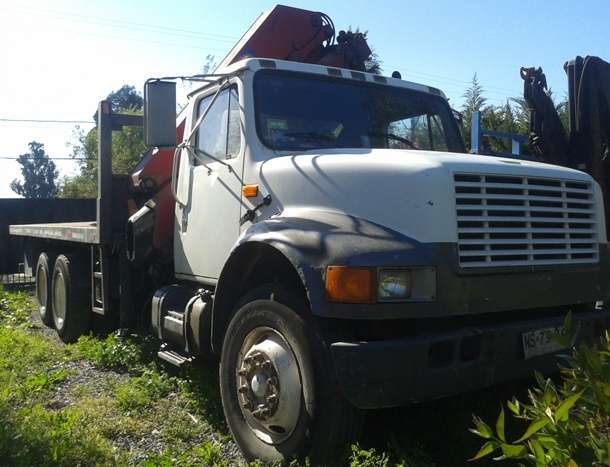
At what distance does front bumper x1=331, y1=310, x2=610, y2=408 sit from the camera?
310 centimetres

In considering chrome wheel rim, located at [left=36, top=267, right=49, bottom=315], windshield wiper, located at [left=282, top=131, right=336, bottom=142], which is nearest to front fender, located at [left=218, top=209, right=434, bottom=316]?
windshield wiper, located at [left=282, top=131, right=336, bottom=142]

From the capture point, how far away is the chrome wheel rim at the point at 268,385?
11.6 ft

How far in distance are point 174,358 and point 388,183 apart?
2441 mm

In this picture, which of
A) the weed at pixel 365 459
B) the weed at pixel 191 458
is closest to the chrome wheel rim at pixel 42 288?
the weed at pixel 191 458

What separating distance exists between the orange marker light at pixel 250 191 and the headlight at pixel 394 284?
1428 mm

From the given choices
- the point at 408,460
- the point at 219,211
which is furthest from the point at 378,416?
the point at 219,211

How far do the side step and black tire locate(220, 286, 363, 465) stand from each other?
3.96ft

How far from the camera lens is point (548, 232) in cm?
380

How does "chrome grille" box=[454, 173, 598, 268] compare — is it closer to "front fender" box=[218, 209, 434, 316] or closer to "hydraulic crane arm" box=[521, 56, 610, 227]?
"front fender" box=[218, 209, 434, 316]

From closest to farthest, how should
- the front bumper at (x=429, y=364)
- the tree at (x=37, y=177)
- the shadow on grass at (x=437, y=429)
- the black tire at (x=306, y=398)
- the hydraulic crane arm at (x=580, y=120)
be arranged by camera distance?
1. the front bumper at (x=429, y=364)
2. the black tire at (x=306, y=398)
3. the shadow on grass at (x=437, y=429)
4. the hydraulic crane arm at (x=580, y=120)
5. the tree at (x=37, y=177)

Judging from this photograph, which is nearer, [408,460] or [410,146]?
[408,460]

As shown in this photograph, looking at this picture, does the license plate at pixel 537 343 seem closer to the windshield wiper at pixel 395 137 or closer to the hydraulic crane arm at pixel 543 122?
the windshield wiper at pixel 395 137

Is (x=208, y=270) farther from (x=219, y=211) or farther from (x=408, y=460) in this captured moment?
(x=408, y=460)

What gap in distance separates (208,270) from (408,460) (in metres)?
2.26
